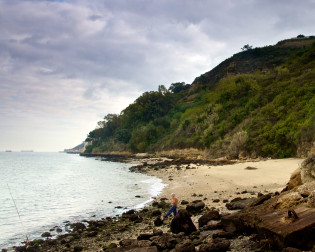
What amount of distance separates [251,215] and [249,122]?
3195cm

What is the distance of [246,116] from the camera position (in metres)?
40.2

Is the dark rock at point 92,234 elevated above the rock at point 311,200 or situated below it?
below

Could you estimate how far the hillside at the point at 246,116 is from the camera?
1126 inches

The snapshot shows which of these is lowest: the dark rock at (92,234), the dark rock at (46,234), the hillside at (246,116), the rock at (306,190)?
the dark rock at (46,234)

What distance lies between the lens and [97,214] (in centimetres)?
1380

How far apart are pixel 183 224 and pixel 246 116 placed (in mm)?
35170

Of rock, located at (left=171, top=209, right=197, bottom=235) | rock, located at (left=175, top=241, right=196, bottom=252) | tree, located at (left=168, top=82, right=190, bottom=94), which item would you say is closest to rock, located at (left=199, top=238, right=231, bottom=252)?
rock, located at (left=175, top=241, right=196, bottom=252)

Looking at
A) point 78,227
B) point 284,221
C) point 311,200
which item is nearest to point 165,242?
point 284,221

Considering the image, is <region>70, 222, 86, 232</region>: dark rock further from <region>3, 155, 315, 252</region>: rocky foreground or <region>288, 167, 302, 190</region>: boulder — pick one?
<region>288, 167, 302, 190</region>: boulder

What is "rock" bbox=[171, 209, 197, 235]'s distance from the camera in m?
8.10

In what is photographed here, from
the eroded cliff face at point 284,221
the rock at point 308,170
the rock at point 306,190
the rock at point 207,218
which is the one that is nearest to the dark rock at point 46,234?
the rock at point 207,218

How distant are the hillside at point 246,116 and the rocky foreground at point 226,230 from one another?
761 inches

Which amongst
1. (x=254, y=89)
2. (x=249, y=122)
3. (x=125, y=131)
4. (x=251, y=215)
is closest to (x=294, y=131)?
(x=249, y=122)

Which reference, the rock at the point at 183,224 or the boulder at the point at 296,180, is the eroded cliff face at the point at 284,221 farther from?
the rock at the point at 183,224
